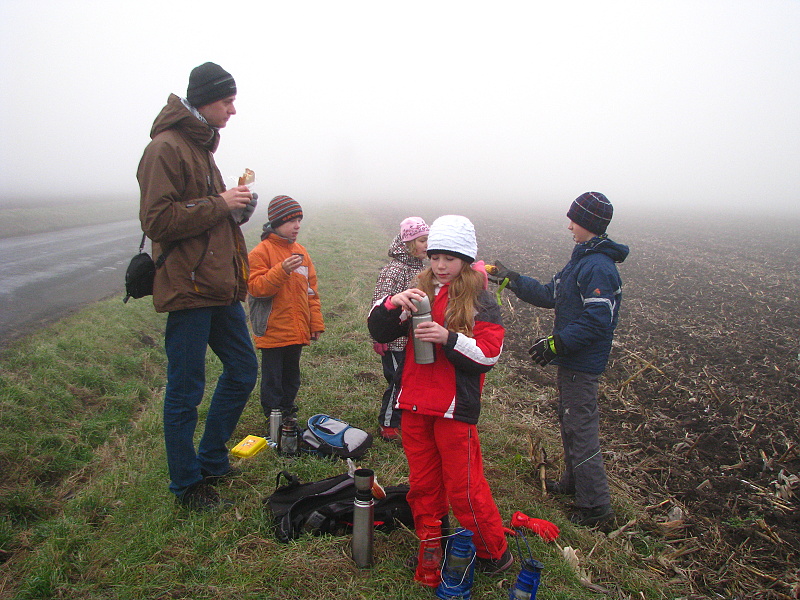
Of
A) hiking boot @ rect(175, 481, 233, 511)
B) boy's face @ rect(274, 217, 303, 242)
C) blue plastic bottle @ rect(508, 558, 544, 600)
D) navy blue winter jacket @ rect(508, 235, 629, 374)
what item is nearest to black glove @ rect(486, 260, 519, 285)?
navy blue winter jacket @ rect(508, 235, 629, 374)

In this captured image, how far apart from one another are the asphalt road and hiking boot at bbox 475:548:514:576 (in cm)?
700

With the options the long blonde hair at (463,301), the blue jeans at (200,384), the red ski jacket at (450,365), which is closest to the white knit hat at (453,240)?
the long blonde hair at (463,301)

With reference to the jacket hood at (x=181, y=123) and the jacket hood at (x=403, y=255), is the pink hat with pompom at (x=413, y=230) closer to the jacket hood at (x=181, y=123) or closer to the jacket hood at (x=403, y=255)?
the jacket hood at (x=403, y=255)

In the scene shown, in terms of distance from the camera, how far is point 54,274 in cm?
1146

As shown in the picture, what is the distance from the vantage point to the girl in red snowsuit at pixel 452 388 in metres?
2.83

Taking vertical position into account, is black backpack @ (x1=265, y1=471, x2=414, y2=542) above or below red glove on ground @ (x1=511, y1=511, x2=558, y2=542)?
above

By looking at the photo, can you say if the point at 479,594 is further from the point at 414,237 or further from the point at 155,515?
the point at 414,237

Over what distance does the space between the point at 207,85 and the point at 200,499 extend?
108 inches

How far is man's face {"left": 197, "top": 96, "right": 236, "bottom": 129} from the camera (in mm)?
3227

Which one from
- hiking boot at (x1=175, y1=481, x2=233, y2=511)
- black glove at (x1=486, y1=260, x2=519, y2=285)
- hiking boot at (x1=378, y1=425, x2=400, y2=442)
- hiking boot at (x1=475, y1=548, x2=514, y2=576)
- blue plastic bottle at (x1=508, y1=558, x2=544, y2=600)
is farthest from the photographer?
hiking boot at (x1=378, y1=425, x2=400, y2=442)

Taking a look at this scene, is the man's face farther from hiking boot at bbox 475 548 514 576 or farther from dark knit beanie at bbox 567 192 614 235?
hiking boot at bbox 475 548 514 576

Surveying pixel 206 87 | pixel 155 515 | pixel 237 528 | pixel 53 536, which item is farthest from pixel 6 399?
pixel 206 87

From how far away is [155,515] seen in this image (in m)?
3.36

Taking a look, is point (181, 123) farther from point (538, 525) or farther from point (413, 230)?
point (538, 525)
